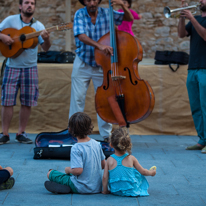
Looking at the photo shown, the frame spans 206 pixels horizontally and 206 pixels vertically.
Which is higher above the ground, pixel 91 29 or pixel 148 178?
pixel 91 29

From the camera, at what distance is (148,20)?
901 centimetres

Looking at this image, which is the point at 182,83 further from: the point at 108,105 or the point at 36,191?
the point at 36,191

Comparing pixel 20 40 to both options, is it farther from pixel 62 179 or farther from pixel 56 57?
pixel 62 179

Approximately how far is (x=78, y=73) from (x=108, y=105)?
1.91 feet

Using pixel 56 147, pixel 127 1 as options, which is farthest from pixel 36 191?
pixel 127 1

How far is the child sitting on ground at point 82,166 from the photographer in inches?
97.4

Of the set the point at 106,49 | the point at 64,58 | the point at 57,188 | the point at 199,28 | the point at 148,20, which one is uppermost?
the point at 148,20

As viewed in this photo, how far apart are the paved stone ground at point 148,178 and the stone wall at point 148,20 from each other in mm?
4623

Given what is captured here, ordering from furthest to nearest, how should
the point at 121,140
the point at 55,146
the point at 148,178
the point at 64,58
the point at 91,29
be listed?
1. the point at 64,58
2. the point at 91,29
3. the point at 55,146
4. the point at 148,178
5. the point at 121,140

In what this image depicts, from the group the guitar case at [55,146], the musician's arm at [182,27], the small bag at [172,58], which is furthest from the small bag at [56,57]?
the musician's arm at [182,27]

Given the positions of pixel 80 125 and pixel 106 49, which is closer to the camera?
pixel 80 125

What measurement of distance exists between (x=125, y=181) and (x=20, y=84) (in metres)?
2.42

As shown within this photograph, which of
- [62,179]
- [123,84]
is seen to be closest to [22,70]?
[123,84]

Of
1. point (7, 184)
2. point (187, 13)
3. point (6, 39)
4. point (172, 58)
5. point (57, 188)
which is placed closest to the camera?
point (57, 188)
